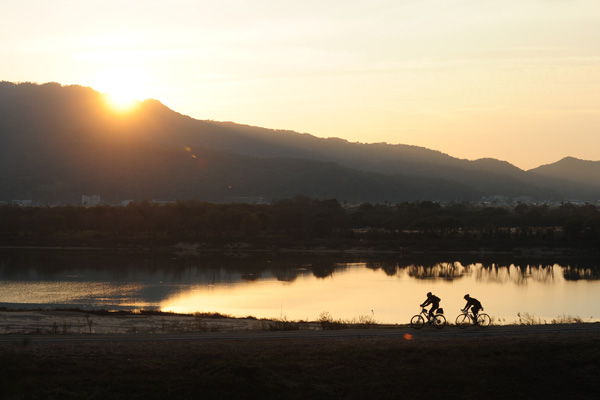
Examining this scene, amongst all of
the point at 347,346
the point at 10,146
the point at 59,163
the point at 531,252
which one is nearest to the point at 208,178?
the point at 59,163

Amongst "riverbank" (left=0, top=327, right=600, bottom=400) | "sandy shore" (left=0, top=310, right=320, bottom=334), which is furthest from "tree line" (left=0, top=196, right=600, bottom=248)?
"riverbank" (left=0, top=327, right=600, bottom=400)

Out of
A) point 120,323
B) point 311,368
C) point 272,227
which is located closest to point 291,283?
point 120,323

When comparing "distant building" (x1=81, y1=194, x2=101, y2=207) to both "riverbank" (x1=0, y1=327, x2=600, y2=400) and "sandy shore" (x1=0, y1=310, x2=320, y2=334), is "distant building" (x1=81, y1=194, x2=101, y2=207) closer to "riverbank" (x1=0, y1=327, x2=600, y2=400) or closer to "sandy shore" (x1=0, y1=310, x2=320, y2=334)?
"sandy shore" (x1=0, y1=310, x2=320, y2=334)

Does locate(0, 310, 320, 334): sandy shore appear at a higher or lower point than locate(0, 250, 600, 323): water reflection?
higher

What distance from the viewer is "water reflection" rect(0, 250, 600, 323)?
1384 inches

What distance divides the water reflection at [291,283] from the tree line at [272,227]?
7841 mm

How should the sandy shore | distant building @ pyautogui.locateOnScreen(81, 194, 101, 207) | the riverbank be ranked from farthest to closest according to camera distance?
1. distant building @ pyautogui.locateOnScreen(81, 194, 101, 207)
2. the sandy shore
3. the riverbank

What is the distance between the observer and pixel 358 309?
34188 mm

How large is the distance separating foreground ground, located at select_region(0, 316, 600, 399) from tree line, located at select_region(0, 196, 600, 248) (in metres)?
57.6

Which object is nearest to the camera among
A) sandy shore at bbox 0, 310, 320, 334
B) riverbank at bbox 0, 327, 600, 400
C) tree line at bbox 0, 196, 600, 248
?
riverbank at bbox 0, 327, 600, 400

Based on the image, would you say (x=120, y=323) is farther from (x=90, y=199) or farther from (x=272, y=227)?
(x=90, y=199)

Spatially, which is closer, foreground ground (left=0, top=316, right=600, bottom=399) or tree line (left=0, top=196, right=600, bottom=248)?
foreground ground (left=0, top=316, right=600, bottom=399)

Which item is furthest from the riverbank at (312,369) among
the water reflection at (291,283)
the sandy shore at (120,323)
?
the water reflection at (291,283)

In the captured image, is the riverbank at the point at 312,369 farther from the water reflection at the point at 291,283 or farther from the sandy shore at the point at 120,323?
the water reflection at the point at 291,283
